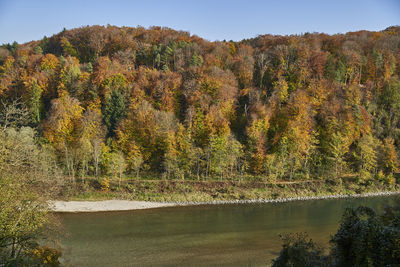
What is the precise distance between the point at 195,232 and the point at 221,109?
81.8 ft

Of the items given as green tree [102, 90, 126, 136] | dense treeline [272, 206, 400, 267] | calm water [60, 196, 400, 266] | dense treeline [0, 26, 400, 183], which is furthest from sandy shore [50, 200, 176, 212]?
dense treeline [272, 206, 400, 267]

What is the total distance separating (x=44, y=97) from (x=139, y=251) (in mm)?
39647

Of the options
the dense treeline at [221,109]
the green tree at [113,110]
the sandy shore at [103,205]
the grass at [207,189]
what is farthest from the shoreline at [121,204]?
the green tree at [113,110]

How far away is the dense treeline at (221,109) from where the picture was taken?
38344 mm

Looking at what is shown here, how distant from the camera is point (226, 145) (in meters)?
37.9

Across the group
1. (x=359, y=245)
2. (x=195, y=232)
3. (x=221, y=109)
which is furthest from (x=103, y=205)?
(x=359, y=245)

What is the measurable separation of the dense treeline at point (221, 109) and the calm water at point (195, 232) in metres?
7.81

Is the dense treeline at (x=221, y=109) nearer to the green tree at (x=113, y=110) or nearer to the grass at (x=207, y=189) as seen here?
the green tree at (x=113, y=110)

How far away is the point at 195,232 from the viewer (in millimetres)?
23625

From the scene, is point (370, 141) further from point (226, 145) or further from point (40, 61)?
point (40, 61)

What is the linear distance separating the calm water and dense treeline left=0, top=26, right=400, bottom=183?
7809 mm

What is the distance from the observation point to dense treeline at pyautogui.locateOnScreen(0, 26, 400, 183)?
38.3 metres

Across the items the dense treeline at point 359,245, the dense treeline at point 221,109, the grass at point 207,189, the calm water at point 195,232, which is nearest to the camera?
the dense treeline at point 359,245

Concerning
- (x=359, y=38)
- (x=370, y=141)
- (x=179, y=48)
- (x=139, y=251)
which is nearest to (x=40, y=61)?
(x=179, y=48)
